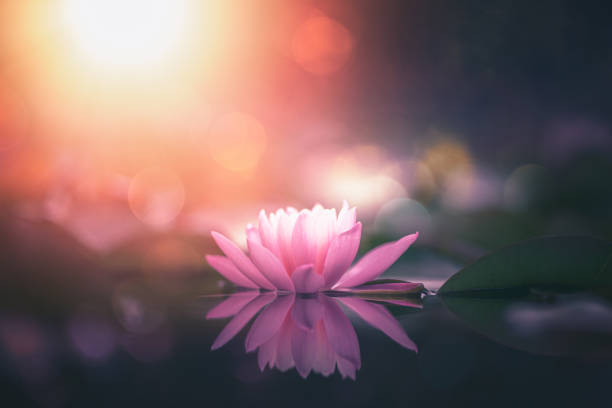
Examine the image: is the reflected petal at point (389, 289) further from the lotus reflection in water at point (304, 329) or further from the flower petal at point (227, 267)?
the flower petal at point (227, 267)

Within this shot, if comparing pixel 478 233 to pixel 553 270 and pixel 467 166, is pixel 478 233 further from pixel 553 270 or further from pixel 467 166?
pixel 467 166

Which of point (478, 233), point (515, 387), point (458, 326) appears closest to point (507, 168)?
point (478, 233)

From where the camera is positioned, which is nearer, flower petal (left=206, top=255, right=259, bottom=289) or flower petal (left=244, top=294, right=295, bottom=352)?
flower petal (left=244, top=294, right=295, bottom=352)

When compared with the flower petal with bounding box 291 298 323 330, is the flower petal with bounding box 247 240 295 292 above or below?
above

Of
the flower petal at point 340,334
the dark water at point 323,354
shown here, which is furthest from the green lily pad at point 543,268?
the flower petal at point 340,334

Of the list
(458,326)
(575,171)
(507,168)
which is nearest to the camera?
(458,326)

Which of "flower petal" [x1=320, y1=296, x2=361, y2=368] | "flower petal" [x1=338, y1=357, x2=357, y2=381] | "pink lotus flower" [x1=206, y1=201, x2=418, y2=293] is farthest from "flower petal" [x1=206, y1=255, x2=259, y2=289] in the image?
"flower petal" [x1=338, y1=357, x2=357, y2=381]

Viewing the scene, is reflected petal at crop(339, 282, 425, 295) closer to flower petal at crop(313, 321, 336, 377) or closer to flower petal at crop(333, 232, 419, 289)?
flower petal at crop(333, 232, 419, 289)
